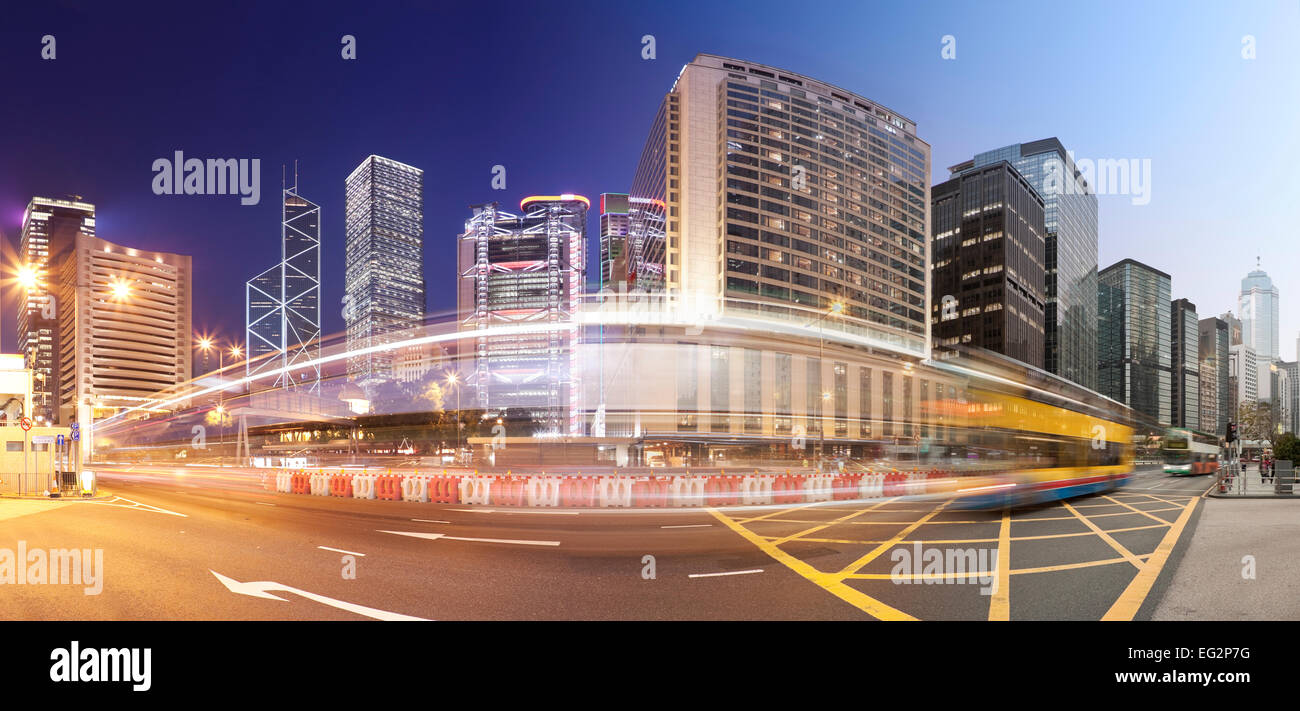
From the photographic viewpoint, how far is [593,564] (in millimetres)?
9570

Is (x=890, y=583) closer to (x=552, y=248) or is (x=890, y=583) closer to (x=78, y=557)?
(x=78, y=557)

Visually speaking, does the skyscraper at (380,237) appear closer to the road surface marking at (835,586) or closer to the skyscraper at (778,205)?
the skyscraper at (778,205)

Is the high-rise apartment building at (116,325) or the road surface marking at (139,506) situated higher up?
the high-rise apartment building at (116,325)

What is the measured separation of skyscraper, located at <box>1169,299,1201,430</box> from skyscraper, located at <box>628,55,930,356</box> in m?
117

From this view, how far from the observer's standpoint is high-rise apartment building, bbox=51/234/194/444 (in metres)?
127

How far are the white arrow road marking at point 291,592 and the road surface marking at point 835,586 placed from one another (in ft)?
18.2

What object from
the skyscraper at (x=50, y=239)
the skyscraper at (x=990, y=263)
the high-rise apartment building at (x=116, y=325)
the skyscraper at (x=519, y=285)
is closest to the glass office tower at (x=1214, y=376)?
the skyscraper at (x=990, y=263)

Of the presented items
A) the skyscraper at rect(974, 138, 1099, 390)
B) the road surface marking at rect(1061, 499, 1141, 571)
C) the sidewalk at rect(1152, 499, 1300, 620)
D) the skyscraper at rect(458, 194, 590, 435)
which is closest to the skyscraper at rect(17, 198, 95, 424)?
the skyscraper at rect(458, 194, 590, 435)

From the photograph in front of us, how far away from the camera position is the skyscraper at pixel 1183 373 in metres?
157

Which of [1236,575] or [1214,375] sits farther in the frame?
[1214,375]

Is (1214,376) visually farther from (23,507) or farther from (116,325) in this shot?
(116,325)

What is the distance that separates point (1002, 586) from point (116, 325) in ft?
624

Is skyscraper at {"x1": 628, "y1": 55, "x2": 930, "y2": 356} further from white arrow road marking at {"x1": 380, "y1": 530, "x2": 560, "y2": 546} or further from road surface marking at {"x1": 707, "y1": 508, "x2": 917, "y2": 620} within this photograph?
road surface marking at {"x1": 707, "y1": 508, "x2": 917, "y2": 620}

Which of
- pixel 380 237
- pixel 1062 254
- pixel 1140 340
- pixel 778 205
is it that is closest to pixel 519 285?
pixel 778 205
